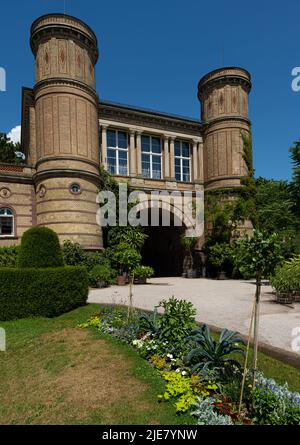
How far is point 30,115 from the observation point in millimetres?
22625

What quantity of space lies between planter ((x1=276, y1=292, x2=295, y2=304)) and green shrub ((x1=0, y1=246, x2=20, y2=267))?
1373 centimetres

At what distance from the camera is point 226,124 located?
27016mm

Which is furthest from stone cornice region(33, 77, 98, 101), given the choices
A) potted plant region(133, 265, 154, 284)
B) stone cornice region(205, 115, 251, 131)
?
potted plant region(133, 265, 154, 284)

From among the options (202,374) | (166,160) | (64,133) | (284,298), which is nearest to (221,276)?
(166,160)

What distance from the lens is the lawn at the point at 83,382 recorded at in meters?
4.50

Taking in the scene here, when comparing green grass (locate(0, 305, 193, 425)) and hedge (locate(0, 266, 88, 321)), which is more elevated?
hedge (locate(0, 266, 88, 321))

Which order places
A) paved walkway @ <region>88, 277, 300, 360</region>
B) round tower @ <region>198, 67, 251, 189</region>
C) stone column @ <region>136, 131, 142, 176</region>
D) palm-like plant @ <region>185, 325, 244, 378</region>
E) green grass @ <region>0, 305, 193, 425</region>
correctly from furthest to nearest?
round tower @ <region>198, 67, 251, 189</region> < stone column @ <region>136, 131, 142, 176</region> < paved walkway @ <region>88, 277, 300, 360</region> < palm-like plant @ <region>185, 325, 244, 378</region> < green grass @ <region>0, 305, 193, 425</region>

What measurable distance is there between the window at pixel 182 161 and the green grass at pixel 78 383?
21.4 meters

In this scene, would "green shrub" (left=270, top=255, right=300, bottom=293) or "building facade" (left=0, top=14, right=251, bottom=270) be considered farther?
"building facade" (left=0, top=14, right=251, bottom=270)

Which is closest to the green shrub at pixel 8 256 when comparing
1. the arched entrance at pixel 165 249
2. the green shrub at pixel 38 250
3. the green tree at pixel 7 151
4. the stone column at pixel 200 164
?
the green shrub at pixel 38 250

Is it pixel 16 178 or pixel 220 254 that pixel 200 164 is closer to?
pixel 220 254

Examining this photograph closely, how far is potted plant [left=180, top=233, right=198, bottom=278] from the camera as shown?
26.4 m

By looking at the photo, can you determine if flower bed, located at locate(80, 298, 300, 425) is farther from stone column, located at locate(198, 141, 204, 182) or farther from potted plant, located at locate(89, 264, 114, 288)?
stone column, located at locate(198, 141, 204, 182)
